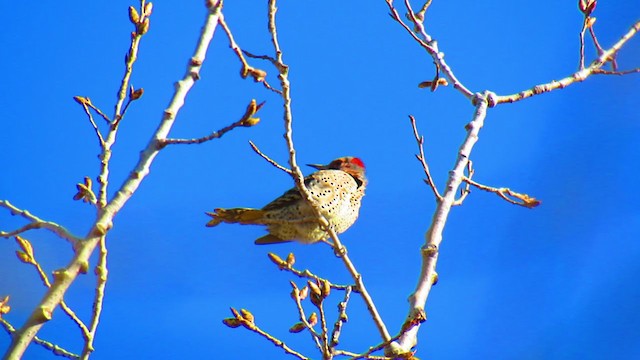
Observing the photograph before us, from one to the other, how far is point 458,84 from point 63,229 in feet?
6.73

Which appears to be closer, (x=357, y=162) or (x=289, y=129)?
(x=289, y=129)


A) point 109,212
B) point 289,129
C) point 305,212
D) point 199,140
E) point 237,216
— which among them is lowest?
point 109,212

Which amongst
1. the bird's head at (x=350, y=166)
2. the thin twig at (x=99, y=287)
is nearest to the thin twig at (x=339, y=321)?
the thin twig at (x=99, y=287)

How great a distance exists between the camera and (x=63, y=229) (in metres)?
2.36

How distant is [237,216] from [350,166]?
53.8 inches

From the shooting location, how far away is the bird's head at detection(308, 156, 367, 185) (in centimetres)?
638

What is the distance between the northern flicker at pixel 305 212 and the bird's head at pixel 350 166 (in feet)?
1.15

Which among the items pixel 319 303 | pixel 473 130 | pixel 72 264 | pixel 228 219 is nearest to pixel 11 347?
pixel 72 264

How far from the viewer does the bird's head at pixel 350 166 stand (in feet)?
20.9

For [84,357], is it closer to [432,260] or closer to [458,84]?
[432,260]

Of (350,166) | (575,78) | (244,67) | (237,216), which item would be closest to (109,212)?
(244,67)

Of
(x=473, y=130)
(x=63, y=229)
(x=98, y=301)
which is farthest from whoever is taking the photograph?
(x=473, y=130)

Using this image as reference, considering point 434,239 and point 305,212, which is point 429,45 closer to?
Result: point 434,239

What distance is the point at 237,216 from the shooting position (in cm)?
535
